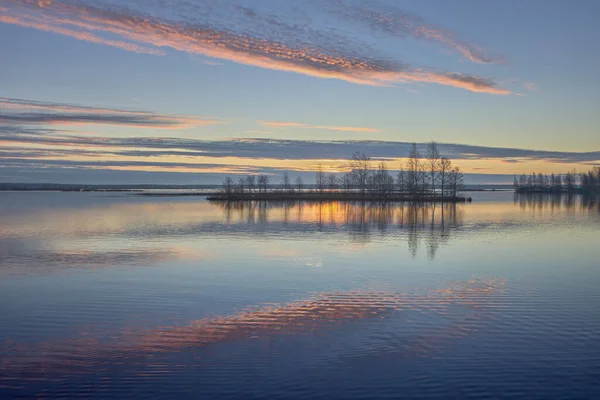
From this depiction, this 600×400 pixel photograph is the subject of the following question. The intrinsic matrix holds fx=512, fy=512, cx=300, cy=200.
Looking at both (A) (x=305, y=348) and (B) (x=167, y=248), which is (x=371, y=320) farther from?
(B) (x=167, y=248)

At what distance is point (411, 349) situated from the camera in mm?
9656

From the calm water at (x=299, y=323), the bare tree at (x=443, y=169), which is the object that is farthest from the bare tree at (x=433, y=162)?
the calm water at (x=299, y=323)

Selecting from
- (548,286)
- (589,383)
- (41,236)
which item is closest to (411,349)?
(589,383)

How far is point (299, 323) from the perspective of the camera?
37.2ft

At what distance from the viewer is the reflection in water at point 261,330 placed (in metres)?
8.94

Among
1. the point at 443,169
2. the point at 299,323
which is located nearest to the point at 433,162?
the point at 443,169

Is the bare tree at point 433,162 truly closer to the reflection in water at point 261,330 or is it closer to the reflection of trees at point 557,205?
the reflection of trees at point 557,205

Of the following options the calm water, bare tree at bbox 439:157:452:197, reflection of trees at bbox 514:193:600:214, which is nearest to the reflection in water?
the calm water

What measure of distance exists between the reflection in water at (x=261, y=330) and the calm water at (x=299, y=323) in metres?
0.04

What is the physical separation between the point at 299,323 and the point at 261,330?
0.97m

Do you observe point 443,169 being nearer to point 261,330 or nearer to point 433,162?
point 433,162

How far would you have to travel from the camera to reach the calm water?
8180 mm

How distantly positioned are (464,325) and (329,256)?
33.9 feet

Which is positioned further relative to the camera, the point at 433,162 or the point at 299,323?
the point at 433,162
